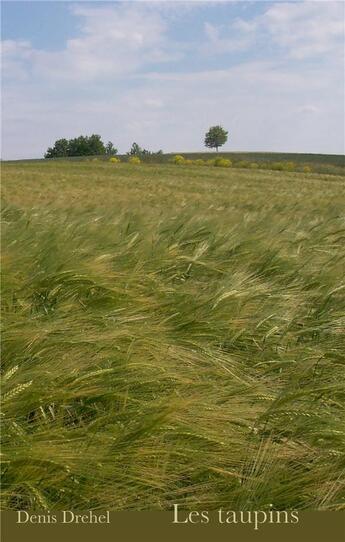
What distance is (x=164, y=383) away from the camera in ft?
5.25

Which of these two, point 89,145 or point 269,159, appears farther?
point 89,145

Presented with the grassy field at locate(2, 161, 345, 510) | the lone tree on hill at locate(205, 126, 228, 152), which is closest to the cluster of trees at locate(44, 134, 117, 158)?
the lone tree on hill at locate(205, 126, 228, 152)

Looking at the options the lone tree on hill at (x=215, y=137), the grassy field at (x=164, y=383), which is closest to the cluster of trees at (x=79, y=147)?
the lone tree on hill at (x=215, y=137)

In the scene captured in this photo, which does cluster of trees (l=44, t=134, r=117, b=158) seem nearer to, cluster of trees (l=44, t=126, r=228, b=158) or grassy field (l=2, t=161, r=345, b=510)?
cluster of trees (l=44, t=126, r=228, b=158)

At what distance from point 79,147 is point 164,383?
6985 centimetres

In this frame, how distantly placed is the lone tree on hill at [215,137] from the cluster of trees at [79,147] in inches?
474

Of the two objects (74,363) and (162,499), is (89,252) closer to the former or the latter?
(74,363)

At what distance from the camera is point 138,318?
196 centimetres

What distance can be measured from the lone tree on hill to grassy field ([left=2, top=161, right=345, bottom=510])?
70941 millimetres

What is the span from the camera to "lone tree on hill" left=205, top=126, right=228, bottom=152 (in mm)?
71562

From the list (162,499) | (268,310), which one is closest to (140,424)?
(162,499)

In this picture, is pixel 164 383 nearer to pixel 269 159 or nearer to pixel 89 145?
pixel 269 159

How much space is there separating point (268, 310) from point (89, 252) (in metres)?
0.90

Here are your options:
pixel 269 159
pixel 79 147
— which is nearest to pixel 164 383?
pixel 269 159
